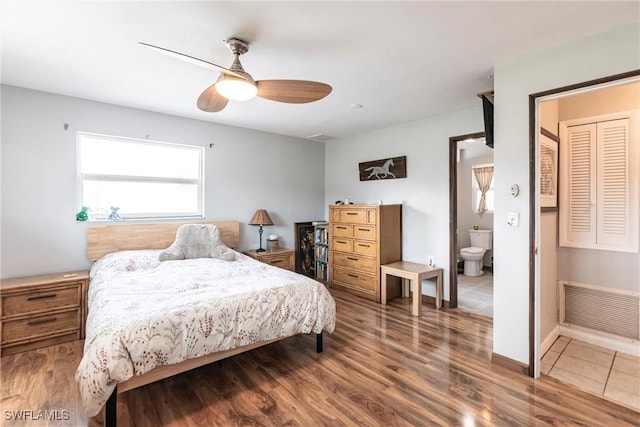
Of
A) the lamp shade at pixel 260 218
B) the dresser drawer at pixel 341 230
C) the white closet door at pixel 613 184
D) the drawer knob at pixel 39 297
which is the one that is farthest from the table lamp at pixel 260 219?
the white closet door at pixel 613 184

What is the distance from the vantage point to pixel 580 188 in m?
2.92

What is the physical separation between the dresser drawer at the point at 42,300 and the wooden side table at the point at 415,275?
337 cm

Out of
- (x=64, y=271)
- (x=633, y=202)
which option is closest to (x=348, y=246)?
(x=633, y=202)

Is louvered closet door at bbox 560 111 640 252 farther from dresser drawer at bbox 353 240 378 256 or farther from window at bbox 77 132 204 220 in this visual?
window at bbox 77 132 204 220

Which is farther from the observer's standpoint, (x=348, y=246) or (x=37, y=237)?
(x=348, y=246)

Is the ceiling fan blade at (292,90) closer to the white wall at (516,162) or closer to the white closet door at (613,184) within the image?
the white wall at (516,162)

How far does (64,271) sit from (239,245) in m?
2.00

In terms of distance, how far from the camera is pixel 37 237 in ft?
10.1

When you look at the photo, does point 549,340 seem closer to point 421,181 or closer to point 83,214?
point 421,181

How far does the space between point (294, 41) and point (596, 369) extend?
3396mm

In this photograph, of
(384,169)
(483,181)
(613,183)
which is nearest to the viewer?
(613,183)

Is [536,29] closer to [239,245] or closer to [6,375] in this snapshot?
[239,245]

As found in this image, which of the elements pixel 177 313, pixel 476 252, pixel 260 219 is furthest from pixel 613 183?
pixel 260 219

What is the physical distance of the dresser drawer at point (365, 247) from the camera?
4127mm
